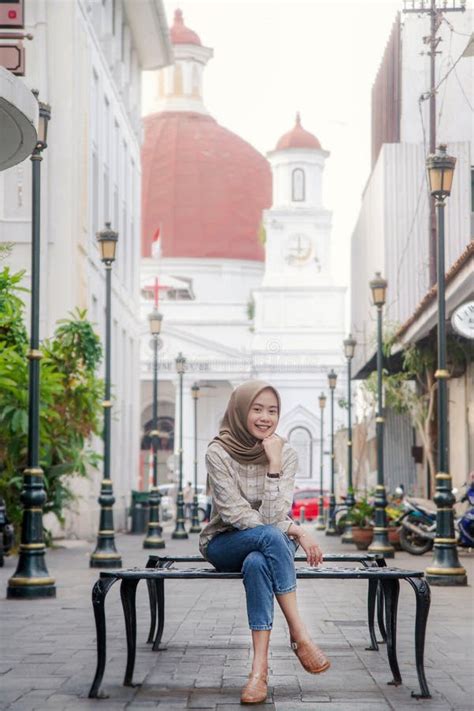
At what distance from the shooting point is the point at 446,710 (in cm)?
738

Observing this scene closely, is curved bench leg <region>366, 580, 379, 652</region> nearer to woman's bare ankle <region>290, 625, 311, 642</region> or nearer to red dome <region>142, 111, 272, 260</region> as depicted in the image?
woman's bare ankle <region>290, 625, 311, 642</region>

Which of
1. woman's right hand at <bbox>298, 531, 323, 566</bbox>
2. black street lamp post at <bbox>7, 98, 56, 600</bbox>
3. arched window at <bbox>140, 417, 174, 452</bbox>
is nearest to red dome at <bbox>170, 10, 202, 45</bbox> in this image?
arched window at <bbox>140, 417, 174, 452</bbox>

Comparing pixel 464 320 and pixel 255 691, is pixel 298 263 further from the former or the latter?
pixel 255 691

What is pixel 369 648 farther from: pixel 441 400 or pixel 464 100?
pixel 464 100

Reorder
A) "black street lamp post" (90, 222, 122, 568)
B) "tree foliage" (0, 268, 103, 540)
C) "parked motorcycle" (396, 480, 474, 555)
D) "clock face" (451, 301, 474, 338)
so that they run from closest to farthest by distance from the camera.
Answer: "clock face" (451, 301, 474, 338) < "black street lamp post" (90, 222, 122, 568) < "tree foliage" (0, 268, 103, 540) < "parked motorcycle" (396, 480, 474, 555)

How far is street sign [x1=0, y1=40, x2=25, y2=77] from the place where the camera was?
7.41 meters

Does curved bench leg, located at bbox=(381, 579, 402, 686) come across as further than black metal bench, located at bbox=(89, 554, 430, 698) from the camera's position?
Yes

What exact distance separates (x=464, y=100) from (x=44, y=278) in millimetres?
12474

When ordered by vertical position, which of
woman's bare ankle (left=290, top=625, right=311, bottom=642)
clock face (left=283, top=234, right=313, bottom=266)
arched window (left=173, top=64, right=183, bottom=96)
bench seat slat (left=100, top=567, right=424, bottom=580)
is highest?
arched window (left=173, top=64, right=183, bottom=96)

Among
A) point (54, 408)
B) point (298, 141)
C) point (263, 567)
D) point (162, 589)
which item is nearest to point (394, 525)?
point (54, 408)

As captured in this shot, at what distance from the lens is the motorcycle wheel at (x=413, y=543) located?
80.1 ft

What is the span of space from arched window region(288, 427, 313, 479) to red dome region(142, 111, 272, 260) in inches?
660

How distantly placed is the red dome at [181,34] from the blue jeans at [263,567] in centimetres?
10610

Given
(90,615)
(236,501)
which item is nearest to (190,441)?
(90,615)
